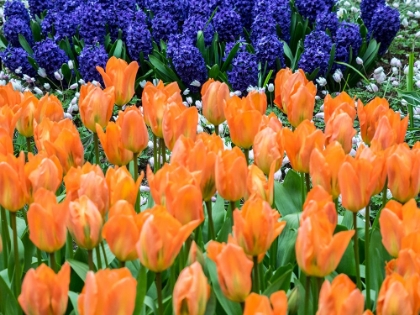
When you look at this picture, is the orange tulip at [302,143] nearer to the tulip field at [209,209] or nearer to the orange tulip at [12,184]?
the tulip field at [209,209]

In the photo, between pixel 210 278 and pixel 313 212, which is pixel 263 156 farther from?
pixel 313 212

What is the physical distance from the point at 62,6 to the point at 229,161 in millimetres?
4446

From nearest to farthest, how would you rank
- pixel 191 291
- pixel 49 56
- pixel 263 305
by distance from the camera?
pixel 263 305
pixel 191 291
pixel 49 56

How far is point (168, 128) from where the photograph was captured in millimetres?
2080

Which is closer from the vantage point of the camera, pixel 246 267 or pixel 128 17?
pixel 246 267

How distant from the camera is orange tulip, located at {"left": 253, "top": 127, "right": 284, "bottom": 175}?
1937 mm

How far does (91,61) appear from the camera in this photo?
15.6 ft

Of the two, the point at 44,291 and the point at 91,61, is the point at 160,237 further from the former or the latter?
the point at 91,61

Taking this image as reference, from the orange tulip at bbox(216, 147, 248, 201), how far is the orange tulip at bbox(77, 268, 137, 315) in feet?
1.54

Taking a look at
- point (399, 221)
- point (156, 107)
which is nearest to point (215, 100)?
point (156, 107)

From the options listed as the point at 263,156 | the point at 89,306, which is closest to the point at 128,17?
the point at 263,156

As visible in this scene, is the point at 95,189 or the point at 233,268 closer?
the point at 233,268

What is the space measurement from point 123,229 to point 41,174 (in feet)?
1.24

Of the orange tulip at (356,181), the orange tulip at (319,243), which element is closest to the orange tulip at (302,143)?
the orange tulip at (356,181)
